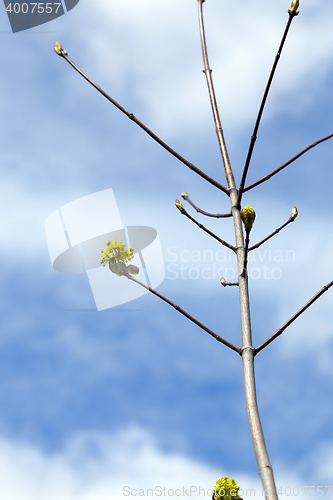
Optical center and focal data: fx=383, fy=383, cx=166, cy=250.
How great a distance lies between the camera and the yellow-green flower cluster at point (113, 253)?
9.49 ft

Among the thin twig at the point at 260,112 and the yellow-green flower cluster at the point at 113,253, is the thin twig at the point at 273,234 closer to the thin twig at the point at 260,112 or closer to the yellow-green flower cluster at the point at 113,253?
the thin twig at the point at 260,112

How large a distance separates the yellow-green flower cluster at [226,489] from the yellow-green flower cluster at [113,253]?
1.63m

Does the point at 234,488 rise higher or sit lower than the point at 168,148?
lower

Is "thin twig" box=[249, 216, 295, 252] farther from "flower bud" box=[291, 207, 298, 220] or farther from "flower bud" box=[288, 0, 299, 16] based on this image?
"flower bud" box=[288, 0, 299, 16]

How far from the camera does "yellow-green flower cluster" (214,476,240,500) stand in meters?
2.33

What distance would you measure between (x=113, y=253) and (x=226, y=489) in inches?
68.5

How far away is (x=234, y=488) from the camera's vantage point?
238 centimetres

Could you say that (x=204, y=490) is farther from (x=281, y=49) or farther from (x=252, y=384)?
(x=281, y=49)

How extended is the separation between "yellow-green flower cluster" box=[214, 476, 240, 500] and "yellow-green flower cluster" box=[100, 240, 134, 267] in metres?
1.63

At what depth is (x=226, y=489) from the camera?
2379 mm

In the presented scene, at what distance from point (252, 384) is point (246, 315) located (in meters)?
0.43

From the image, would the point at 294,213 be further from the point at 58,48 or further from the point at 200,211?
the point at 58,48

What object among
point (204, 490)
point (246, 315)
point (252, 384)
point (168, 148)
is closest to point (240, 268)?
point (246, 315)

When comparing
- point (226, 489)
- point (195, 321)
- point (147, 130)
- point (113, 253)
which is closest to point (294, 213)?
point (195, 321)
